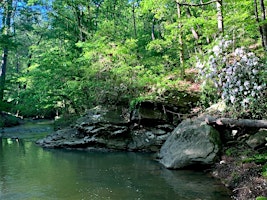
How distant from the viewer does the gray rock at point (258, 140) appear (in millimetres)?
8047

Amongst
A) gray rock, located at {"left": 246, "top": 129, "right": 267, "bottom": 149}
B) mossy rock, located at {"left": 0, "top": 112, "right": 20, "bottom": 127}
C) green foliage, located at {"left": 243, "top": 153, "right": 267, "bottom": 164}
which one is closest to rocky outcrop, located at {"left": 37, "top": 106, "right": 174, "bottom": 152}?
gray rock, located at {"left": 246, "top": 129, "right": 267, "bottom": 149}

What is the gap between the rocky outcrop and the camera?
12.7 m

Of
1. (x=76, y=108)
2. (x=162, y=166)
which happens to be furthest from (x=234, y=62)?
(x=76, y=108)

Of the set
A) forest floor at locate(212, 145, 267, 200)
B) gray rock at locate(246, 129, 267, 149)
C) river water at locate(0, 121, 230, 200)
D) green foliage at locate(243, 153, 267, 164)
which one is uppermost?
gray rock at locate(246, 129, 267, 149)

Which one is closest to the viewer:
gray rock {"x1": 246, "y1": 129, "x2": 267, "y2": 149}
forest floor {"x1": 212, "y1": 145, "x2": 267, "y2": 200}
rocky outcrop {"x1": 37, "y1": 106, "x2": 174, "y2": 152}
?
forest floor {"x1": 212, "y1": 145, "x2": 267, "y2": 200}

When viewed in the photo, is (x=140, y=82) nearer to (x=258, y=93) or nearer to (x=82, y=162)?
(x=82, y=162)

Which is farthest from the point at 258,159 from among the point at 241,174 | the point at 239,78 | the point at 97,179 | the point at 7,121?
the point at 7,121

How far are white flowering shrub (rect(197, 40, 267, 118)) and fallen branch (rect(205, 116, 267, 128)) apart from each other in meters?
0.23

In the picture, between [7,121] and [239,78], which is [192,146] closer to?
[239,78]

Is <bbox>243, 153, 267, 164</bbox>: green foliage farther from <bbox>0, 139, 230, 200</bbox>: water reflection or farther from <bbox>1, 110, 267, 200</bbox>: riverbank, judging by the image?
<bbox>0, 139, 230, 200</bbox>: water reflection

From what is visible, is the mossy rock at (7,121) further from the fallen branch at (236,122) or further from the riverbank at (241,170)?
the riverbank at (241,170)

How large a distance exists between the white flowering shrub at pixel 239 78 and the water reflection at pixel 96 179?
2261 mm

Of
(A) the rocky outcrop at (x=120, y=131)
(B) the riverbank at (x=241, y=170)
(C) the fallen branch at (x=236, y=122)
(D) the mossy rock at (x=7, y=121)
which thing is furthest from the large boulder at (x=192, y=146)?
(D) the mossy rock at (x=7, y=121)

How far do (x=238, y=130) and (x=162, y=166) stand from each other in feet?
8.55
